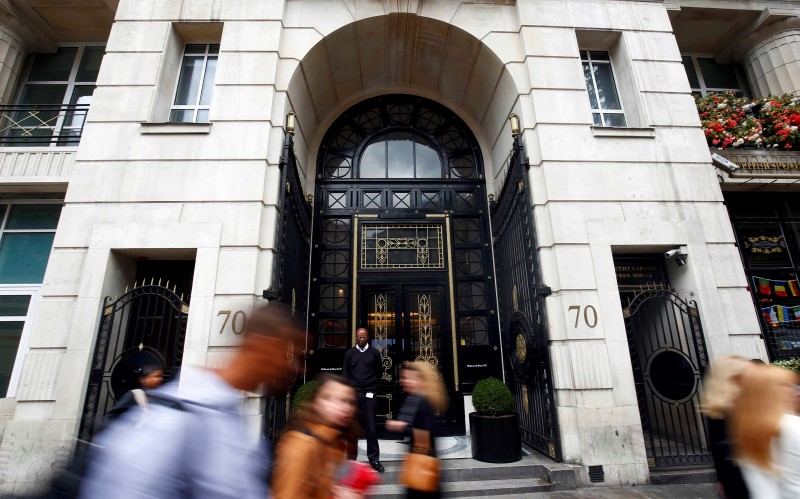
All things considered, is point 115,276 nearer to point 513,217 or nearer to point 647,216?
point 513,217

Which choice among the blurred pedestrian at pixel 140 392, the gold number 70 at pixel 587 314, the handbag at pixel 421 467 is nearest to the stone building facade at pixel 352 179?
the gold number 70 at pixel 587 314

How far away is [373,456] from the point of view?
623cm

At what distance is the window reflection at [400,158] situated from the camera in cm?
1089

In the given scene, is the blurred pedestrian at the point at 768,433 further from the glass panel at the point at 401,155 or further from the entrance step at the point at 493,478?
the glass panel at the point at 401,155

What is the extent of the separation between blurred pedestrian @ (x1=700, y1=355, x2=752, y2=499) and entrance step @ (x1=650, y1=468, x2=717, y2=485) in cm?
223

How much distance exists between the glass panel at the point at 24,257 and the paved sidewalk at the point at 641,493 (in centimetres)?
1050

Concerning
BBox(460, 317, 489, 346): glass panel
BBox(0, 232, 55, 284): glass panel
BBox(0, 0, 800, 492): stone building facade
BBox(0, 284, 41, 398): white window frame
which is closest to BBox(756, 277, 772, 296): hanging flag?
BBox(0, 0, 800, 492): stone building facade

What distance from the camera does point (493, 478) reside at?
243 inches

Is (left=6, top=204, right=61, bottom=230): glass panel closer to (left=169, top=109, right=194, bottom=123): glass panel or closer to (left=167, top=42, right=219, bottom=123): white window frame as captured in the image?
(left=169, top=109, right=194, bottom=123): glass panel

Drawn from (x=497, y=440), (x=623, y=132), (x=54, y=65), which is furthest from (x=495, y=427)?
(x=54, y=65)

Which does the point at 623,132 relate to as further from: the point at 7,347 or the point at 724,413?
the point at 7,347

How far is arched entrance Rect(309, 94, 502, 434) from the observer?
9297mm

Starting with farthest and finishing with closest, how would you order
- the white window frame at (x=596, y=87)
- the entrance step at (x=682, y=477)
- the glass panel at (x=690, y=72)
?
the glass panel at (x=690, y=72) → the white window frame at (x=596, y=87) → the entrance step at (x=682, y=477)

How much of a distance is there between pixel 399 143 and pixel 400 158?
1.65 ft
